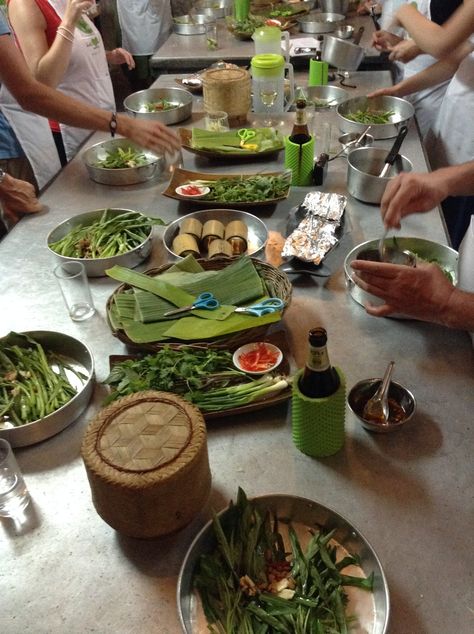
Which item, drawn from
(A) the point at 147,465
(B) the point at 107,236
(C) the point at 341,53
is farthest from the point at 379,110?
(A) the point at 147,465

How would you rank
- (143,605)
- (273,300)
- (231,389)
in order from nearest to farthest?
1. (143,605)
2. (231,389)
3. (273,300)

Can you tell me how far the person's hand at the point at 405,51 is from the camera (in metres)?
2.92

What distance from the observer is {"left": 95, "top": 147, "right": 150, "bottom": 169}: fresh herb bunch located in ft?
7.90

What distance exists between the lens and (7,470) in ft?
3.61

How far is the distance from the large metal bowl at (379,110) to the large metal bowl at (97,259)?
3.96 feet

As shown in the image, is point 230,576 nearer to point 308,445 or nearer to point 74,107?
point 308,445

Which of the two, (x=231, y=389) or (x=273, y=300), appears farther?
(x=273, y=300)

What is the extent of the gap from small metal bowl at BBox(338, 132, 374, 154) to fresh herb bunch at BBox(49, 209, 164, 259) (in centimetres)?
102

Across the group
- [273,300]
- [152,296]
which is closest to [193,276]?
[152,296]

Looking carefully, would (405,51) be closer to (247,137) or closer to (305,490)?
(247,137)

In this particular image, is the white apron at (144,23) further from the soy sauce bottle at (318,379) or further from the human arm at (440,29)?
the soy sauce bottle at (318,379)

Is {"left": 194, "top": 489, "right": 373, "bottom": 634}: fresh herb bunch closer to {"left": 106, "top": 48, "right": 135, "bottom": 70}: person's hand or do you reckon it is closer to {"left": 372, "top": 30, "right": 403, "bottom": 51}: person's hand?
{"left": 372, "top": 30, "right": 403, "bottom": 51}: person's hand

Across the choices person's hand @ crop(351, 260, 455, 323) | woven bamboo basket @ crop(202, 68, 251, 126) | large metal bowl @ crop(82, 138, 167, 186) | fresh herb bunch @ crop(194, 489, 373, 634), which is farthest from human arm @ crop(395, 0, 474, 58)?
fresh herb bunch @ crop(194, 489, 373, 634)

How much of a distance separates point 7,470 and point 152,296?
23.4 inches
